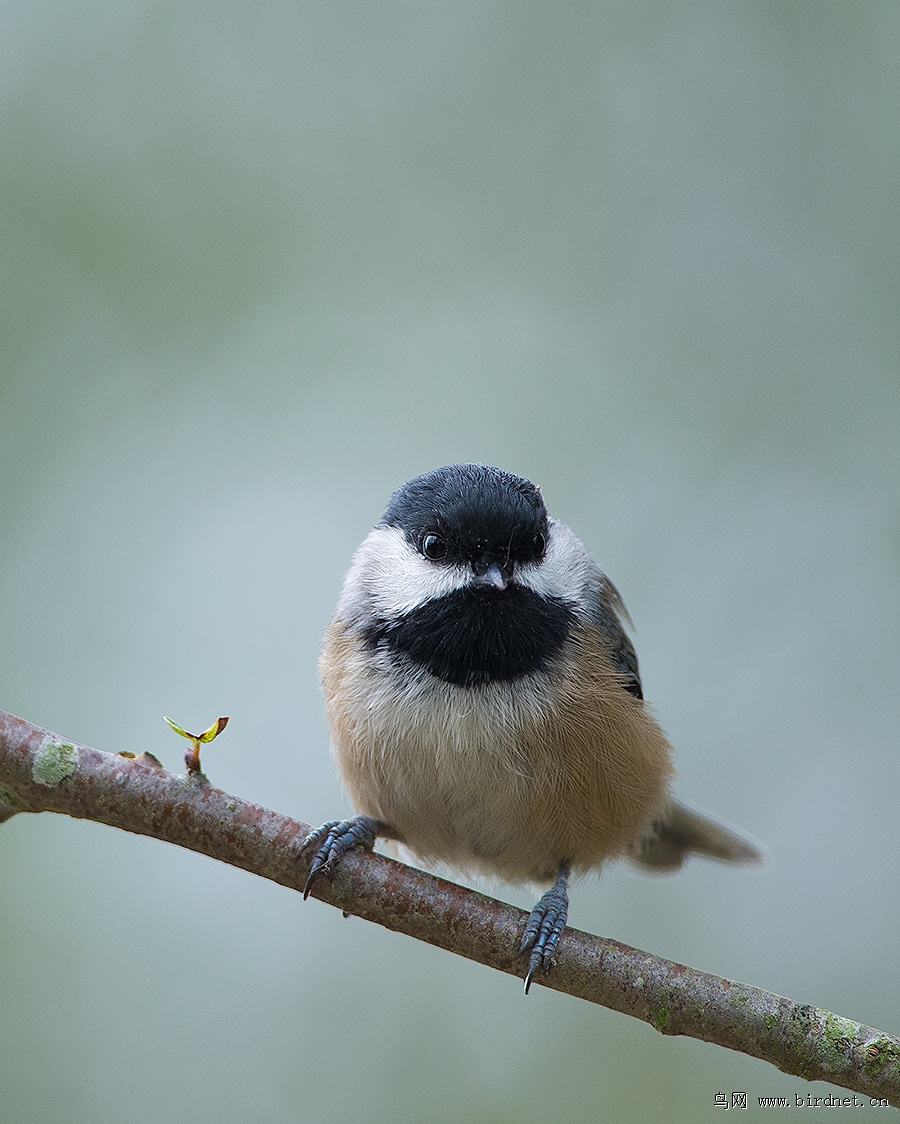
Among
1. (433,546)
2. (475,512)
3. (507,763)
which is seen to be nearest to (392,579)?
(433,546)

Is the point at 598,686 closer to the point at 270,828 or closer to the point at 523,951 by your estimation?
the point at 523,951

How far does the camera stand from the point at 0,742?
82.4 inches

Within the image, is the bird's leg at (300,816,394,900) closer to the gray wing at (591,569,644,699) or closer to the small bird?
the small bird

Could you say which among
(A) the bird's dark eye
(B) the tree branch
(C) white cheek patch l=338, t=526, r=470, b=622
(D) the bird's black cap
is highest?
(D) the bird's black cap

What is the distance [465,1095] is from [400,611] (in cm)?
233

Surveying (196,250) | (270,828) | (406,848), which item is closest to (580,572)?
(406,848)

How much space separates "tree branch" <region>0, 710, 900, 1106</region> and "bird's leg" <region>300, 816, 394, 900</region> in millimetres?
22

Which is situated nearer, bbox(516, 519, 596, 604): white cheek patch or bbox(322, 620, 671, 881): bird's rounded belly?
bbox(322, 620, 671, 881): bird's rounded belly

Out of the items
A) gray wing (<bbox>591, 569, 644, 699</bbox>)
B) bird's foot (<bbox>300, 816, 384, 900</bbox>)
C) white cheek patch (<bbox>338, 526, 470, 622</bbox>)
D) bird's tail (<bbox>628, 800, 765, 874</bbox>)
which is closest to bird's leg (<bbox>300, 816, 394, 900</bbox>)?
bird's foot (<bbox>300, 816, 384, 900</bbox>)

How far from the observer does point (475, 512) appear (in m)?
2.59

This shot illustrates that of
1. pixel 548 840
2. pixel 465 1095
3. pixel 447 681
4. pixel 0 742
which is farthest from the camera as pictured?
pixel 465 1095

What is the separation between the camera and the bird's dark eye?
8.65 feet

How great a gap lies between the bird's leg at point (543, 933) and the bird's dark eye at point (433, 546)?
0.88 meters

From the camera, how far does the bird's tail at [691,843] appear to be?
11.2ft
